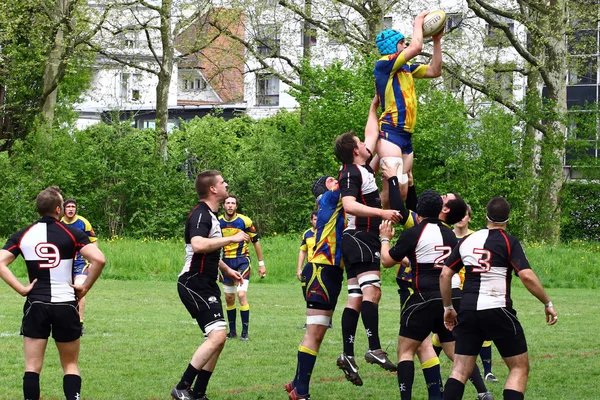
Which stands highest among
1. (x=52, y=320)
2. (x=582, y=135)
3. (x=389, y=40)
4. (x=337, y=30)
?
(x=337, y=30)

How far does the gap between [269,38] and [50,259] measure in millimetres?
32039

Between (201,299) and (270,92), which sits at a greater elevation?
(270,92)

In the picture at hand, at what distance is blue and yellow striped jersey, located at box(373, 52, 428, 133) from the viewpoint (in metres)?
9.59

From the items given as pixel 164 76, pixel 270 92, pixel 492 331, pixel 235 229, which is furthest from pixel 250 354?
pixel 270 92

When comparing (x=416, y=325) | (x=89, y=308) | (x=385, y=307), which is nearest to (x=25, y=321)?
(x=416, y=325)

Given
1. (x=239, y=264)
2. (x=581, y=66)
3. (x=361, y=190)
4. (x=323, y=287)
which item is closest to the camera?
(x=323, y=287)

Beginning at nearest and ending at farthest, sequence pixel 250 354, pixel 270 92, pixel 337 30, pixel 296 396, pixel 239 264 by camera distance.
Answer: pixel 296 396
pixel 250 354
pixel 239 264
pixel 337 30
pixel 270 92

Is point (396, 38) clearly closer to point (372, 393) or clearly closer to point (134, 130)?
point (372, 393)

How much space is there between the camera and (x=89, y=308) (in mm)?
17594

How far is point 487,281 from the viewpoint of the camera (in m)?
7.22

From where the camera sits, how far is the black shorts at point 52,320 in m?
7.42

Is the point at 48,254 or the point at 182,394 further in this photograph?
the point at 182,394

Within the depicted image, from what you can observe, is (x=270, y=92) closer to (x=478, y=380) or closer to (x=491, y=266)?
(x=478, y=380)

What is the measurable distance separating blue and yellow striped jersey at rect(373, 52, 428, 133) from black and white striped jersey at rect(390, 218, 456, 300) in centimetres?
166
